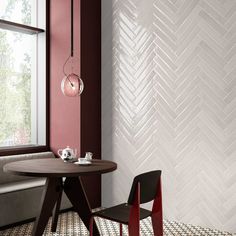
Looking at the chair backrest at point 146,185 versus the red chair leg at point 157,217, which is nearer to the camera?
the chair backrest at point 146,185

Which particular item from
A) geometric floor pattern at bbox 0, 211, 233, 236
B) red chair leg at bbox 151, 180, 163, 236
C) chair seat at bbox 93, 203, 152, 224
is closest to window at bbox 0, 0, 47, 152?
Answer: geometric floor pattern at bbox 0, 211, 233, 236

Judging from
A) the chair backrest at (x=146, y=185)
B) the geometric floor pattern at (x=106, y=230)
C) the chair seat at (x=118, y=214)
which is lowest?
the geometric floor pattern at (x=106, y=230)

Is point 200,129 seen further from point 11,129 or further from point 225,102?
point 11,129

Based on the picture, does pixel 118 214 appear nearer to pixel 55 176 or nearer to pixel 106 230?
pixel 55 176

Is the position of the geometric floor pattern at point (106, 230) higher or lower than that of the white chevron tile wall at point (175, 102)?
lower

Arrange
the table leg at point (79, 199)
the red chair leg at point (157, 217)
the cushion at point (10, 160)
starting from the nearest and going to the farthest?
the red chair leg at point (157, 217) → the table leg at point (79, 199) → the cushion at point (10, 160)

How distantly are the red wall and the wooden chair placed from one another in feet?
6.19

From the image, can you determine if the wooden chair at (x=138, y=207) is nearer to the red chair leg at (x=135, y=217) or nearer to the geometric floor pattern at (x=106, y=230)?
the red chair leg at (x=135, y=217)

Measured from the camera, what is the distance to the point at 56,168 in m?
3.33

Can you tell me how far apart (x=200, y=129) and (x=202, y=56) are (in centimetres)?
79

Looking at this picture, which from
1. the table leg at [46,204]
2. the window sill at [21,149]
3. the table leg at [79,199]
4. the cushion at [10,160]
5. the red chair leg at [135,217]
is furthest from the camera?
the window sill at [21,149]

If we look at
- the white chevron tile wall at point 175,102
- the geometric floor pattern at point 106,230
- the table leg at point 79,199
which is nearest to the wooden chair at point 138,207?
the table leg at point 79,199

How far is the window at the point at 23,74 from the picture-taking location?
191 inches

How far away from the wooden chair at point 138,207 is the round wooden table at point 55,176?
0.40m
